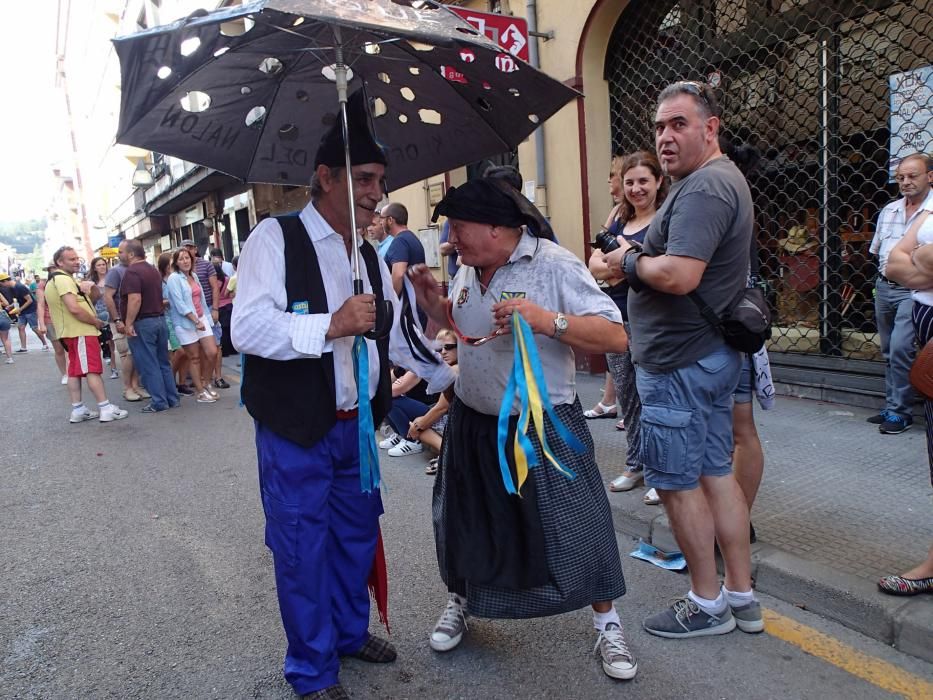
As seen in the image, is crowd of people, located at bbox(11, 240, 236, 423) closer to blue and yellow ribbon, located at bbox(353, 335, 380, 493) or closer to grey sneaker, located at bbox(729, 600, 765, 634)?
blue and yellow ribbon, located at bbox(353, 335, 380, 493)

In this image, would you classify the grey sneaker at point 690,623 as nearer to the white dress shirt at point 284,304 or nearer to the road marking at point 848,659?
the road marking at point 848,659

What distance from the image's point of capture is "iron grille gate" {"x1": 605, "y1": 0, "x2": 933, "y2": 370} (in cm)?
524

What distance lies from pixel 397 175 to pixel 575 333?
1.17 metres

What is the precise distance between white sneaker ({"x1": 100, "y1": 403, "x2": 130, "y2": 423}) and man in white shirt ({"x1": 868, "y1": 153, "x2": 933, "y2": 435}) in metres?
7.46

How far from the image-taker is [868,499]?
3740 mm

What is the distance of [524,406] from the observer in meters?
2.24

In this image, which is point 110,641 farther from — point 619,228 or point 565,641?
point 619,228

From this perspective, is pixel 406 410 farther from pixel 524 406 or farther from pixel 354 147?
pixel 354 147

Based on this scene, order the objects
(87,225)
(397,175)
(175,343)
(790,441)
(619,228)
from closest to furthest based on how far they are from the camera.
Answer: (397,175) < (619,228) < (790,441) < (175,343) < (87,225)

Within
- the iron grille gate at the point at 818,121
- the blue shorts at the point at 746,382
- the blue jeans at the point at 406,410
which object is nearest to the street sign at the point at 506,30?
the iron grille gate at the point at 818,121

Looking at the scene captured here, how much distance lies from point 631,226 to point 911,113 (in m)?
2.86

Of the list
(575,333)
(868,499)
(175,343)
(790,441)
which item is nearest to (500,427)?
(575,333)

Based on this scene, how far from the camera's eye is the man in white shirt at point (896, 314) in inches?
181

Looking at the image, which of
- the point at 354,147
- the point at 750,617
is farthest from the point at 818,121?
the point at 354,147
